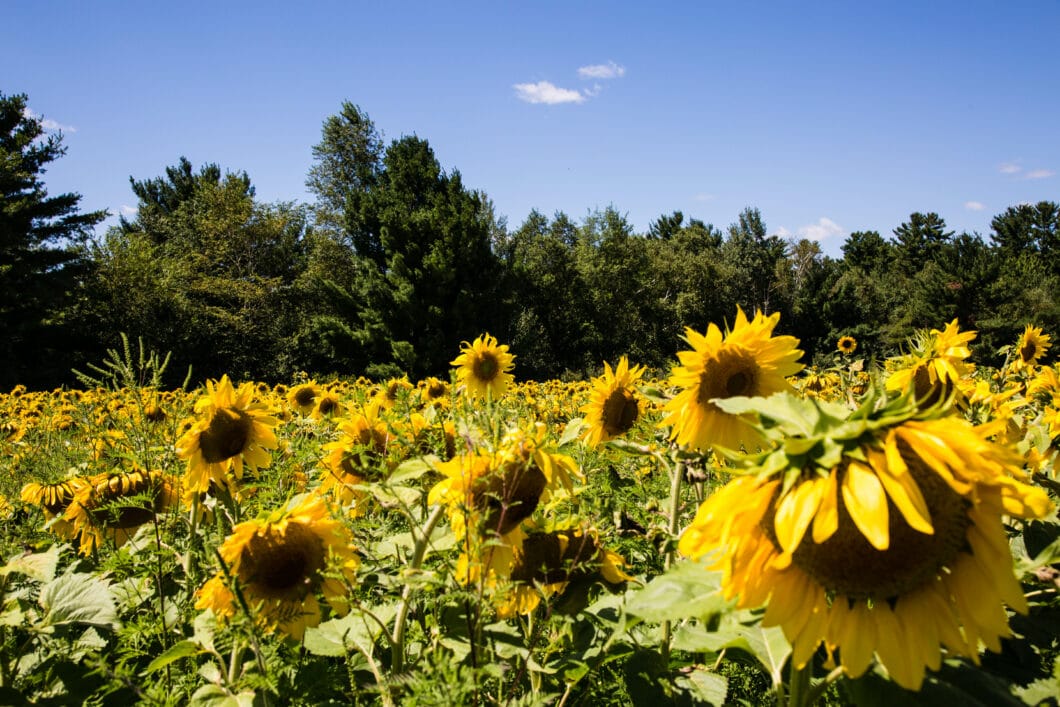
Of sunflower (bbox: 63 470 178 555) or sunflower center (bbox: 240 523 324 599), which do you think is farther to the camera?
sunflower (bbox: 63 470 178 555)

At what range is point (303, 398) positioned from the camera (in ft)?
16.5

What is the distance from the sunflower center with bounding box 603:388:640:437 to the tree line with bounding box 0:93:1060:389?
56.0 feet

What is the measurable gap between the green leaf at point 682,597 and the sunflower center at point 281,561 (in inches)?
32.0

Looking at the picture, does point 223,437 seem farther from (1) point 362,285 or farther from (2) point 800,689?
(1) point 362,285

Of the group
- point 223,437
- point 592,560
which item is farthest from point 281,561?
point 223,437

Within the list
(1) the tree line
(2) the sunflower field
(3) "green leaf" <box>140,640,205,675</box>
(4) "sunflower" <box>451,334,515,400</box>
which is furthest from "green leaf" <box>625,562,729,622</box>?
(1) the tree line

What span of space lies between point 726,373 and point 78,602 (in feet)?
5.58

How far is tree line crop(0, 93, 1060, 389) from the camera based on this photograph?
22922 millimetres

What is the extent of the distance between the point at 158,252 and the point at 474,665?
4360cm

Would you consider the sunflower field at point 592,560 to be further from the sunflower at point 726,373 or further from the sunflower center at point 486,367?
the sunflower center at point 486,367

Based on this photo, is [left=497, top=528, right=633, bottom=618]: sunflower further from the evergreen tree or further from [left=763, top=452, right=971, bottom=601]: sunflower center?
the evergreen tree

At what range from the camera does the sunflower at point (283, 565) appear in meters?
1.25

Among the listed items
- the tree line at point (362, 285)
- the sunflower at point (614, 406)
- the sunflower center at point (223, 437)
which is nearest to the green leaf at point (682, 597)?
the sunflower at point (614, 406)

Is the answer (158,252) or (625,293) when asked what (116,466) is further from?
(158,252)
